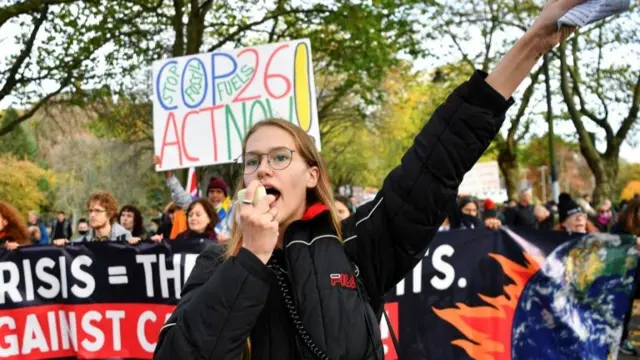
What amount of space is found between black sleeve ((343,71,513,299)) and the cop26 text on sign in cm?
555

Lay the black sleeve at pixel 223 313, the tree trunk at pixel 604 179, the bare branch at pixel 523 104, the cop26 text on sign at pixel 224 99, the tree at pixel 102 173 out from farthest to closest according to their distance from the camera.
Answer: the tree at pixel 102 173, the bare branch at pixel 523 104, the tree trunk at pixel 604 179, the cop26 text on sign at pixel 224 99, the black sleeve at pixel 223 313

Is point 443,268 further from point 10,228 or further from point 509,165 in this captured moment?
point 509,165

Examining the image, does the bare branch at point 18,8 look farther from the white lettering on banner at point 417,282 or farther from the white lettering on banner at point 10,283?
the white lettering on banner at point 417,282

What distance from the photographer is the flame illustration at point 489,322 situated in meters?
5.35

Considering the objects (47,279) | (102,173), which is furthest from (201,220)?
(102,173)

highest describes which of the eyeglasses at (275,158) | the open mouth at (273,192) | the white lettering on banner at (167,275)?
the eyeglasses at (275,158)

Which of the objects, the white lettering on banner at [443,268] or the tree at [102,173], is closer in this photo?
the white lettering on banner at [443,268]

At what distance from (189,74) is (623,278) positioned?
486 cm

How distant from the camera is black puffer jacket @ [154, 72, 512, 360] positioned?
5.03ft

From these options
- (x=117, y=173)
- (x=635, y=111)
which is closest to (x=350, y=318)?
(x=635, y=111)

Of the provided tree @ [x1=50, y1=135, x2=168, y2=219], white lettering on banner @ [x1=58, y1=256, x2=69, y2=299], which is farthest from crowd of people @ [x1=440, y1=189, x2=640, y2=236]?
tree @ [x1=50, y1=135, x2=168, y2=219]

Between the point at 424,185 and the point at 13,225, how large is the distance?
5185mm

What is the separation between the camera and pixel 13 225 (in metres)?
6.03

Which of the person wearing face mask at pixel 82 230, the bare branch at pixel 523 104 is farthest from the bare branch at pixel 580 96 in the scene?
the person wearing face mask at pixel 82 230
